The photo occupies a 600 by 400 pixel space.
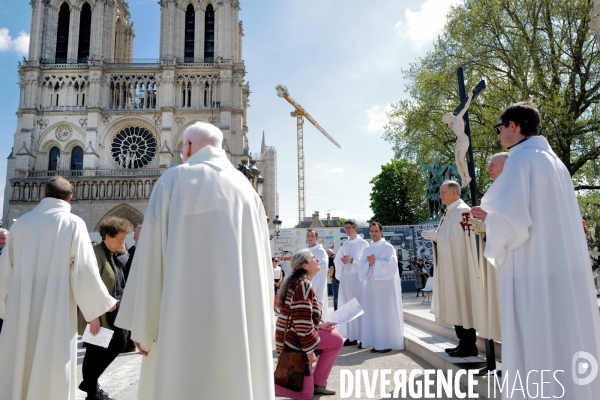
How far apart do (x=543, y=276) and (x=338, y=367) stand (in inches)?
142

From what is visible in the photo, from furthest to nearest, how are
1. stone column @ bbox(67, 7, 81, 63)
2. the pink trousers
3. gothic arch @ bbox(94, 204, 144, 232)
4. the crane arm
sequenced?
1. the crane arm
2. stone column @ bbox(67, 7, 81, 63)
3. gothic arch @ bbox(94, 204, 144, 232)
4. the pink trousers

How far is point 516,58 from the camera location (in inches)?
679

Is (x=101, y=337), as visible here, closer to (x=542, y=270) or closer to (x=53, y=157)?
(x=542, y=270)

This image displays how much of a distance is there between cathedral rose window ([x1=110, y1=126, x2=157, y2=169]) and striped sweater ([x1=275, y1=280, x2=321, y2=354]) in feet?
112

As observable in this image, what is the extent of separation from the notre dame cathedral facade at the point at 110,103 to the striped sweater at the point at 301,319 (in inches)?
1226

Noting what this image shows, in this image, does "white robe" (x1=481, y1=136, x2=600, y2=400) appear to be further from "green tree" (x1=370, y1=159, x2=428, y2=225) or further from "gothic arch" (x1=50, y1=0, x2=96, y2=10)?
"gothic arch" (x1=50, y1=0, x2=96, y2=10)

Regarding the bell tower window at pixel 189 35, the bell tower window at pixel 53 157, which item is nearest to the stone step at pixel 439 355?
the bell tower window at pixel 189 35

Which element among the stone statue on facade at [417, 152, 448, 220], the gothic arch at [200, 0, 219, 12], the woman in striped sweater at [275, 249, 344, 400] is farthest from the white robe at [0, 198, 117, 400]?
the gothic arch at [200, 0, 219, 12]

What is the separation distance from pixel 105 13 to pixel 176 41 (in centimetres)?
656

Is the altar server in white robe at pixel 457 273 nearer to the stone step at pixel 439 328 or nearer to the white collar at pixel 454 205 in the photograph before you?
the white collar at pixel 454 205

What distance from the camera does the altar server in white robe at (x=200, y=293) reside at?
2.38 meters

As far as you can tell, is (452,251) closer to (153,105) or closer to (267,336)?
(267,336)
